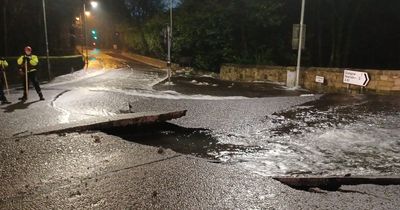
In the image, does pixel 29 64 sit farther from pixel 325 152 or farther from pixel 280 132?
pixel 325 152

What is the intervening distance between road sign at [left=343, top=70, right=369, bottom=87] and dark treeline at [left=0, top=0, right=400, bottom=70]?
9961 mm

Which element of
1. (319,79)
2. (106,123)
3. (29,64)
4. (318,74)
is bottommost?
(106,123)

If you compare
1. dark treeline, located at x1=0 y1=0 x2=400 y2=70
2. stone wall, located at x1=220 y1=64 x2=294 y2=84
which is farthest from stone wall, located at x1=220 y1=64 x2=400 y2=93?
dark treeline, located at x1=0 y1=0 x2=400 y2=70

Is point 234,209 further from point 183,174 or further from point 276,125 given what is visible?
point 276,125

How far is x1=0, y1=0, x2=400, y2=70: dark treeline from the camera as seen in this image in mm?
23953

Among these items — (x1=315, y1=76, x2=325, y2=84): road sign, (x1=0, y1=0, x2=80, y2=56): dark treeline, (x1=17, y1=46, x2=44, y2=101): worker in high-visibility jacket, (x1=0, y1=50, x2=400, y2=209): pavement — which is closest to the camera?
(x1=0, y1=50, x2=400, y2=209): pavement

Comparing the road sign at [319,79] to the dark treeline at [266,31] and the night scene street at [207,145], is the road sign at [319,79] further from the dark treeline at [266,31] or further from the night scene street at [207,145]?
the dark treeline at [266,31]

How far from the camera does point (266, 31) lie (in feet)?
89.7

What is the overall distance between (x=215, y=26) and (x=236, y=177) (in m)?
23.9

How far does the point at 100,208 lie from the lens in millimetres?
4023

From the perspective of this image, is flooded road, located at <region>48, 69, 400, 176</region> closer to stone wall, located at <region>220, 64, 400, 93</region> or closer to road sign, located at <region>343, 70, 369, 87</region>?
stone wall, located at <region>220, 64, 400, 93</region>

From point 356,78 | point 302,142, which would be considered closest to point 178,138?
point 302,142

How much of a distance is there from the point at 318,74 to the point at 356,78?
7.65 ft

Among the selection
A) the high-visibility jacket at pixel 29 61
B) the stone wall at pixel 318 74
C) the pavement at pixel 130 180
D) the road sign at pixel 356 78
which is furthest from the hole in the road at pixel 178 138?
the stone wall at pixel 318 74
